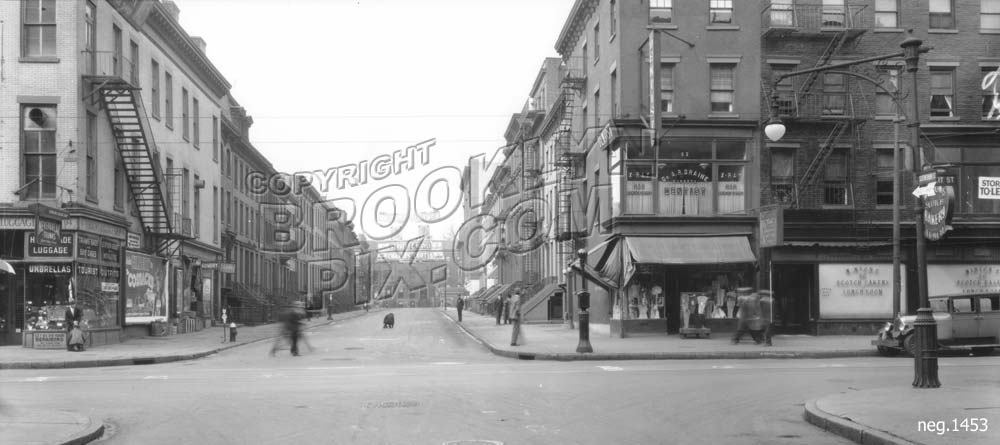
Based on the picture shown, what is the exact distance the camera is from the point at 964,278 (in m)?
32.7

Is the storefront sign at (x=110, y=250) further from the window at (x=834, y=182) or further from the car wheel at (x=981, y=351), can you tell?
the car wheel at (x=981, y=351)

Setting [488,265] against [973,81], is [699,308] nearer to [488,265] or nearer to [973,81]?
[973,81]

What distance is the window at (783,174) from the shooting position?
106 ft

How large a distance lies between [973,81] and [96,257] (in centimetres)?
3066

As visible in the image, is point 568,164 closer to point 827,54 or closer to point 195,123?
point 827,54

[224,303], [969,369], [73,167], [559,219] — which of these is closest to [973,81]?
[969,369]

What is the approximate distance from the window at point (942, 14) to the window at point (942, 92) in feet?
5.11

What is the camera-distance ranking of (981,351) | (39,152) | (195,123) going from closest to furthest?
1. (981,351)
2. (39,152)
3. (195,123)

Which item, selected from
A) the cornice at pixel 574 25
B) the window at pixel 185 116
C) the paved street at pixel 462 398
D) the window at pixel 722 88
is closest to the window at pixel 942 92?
the window at pixel 722 88

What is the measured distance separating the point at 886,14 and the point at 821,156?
18.7 feet

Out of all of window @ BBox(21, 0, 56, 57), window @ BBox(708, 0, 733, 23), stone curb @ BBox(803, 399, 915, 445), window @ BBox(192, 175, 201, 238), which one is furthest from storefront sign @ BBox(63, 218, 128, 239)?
stone curb @ BBox(803, 399, 915, 445)

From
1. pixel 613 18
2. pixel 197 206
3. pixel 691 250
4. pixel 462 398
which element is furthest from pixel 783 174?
pixel 197 206

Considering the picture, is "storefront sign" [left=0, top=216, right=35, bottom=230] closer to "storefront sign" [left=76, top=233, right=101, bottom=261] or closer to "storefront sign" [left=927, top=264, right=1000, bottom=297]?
"storefront sign" [left=76, top=233, right=101, bottom=261]

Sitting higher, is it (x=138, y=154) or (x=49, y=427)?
(x=138, y=154)
